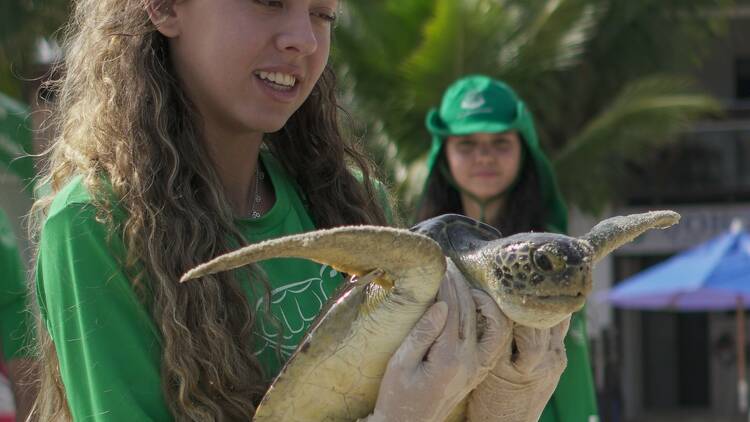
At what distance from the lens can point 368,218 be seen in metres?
2.23

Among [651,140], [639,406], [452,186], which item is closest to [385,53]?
[651,140]

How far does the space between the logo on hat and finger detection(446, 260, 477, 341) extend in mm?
2392

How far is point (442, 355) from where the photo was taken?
65.4 inches

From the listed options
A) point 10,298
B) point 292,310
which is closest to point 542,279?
point 292,310

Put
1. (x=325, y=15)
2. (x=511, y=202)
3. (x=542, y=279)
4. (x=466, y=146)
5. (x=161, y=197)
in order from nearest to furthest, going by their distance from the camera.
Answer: (x=542, y=279) < (x=161, y=197) < (x=325, y=15) < (x=511, y=202) < (x=466, y=146)

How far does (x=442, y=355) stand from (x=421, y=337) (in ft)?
0.13

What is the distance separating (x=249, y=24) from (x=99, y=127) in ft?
1.06

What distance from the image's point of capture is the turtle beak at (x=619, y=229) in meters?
1.72

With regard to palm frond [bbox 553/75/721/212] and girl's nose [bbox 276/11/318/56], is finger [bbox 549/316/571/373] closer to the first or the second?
girl's nose [bbox 276/11/318/56]

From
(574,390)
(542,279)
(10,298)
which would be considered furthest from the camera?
(10,298)

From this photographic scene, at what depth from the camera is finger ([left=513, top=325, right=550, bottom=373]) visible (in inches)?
66.8

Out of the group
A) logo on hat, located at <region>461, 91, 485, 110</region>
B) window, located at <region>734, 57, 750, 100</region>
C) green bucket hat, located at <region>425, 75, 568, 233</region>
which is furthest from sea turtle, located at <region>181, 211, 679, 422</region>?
window, located at <region>734, 57, 750, 100</region>

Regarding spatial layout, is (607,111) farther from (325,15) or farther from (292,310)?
(292,310)

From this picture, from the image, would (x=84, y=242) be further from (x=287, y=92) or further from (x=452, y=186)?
(x=452, y=186)
